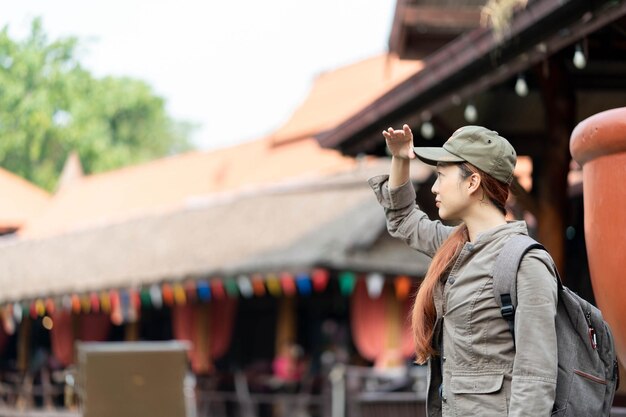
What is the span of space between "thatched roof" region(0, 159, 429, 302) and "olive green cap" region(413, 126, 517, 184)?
8.18m

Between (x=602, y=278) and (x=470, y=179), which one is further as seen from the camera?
(x=602, y=278)

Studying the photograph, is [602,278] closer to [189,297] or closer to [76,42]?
[76,42]

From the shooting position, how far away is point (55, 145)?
8.96m

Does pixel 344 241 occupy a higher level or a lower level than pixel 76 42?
lower

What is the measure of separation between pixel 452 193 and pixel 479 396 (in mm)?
513

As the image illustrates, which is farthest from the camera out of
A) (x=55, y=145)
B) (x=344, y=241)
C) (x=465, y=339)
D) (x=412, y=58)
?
(x=344, y=241)

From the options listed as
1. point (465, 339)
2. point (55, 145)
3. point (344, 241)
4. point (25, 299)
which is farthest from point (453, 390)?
point (25, 299)

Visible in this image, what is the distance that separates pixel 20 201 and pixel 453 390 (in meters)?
24.7

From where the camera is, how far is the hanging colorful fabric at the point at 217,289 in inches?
521

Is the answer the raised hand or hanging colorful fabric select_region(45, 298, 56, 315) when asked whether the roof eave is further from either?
hanging colorful fabric select_region(45, 298, 56, 315)

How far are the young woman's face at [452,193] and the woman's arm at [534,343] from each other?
30 cm

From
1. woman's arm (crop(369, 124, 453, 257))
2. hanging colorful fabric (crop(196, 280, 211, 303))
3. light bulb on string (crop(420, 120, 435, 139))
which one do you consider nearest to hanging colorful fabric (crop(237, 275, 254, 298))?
hanging colorful fabric (crop(196, 280, 211, 303))

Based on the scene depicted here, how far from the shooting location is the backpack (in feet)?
A: 8.23

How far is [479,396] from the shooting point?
8.43 feet
